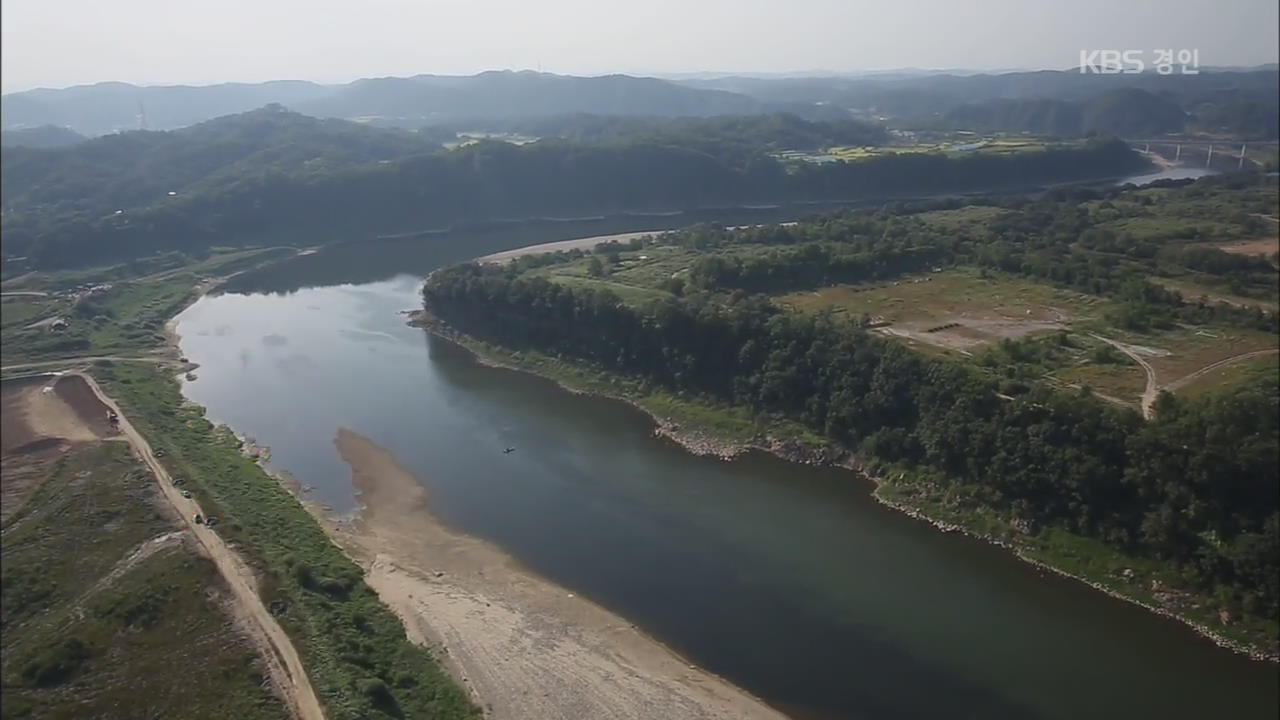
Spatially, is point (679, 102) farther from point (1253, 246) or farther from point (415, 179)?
point (1253, 246)

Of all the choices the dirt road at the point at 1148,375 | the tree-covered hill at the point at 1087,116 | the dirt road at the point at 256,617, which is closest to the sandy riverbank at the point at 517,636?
the dirt road at the point at 256,617

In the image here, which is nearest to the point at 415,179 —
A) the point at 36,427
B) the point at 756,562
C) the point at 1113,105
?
the point at 36,427

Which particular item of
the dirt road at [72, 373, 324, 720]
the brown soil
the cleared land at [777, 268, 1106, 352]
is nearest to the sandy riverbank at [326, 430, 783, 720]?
the dirt road at [72, 373, 324, 720]

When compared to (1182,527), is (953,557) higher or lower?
lower

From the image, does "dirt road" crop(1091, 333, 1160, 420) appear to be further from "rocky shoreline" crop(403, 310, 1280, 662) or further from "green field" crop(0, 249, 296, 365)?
"green field" crop(0, 249, 296, 365)

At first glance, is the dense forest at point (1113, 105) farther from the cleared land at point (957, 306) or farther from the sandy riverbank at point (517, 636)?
the sandy riverbank at point (517, 636)

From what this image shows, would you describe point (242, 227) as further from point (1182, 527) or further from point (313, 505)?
point (1182, 527)

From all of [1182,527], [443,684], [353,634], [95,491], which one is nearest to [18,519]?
[95,491]

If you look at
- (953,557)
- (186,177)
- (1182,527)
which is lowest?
(953,557)
